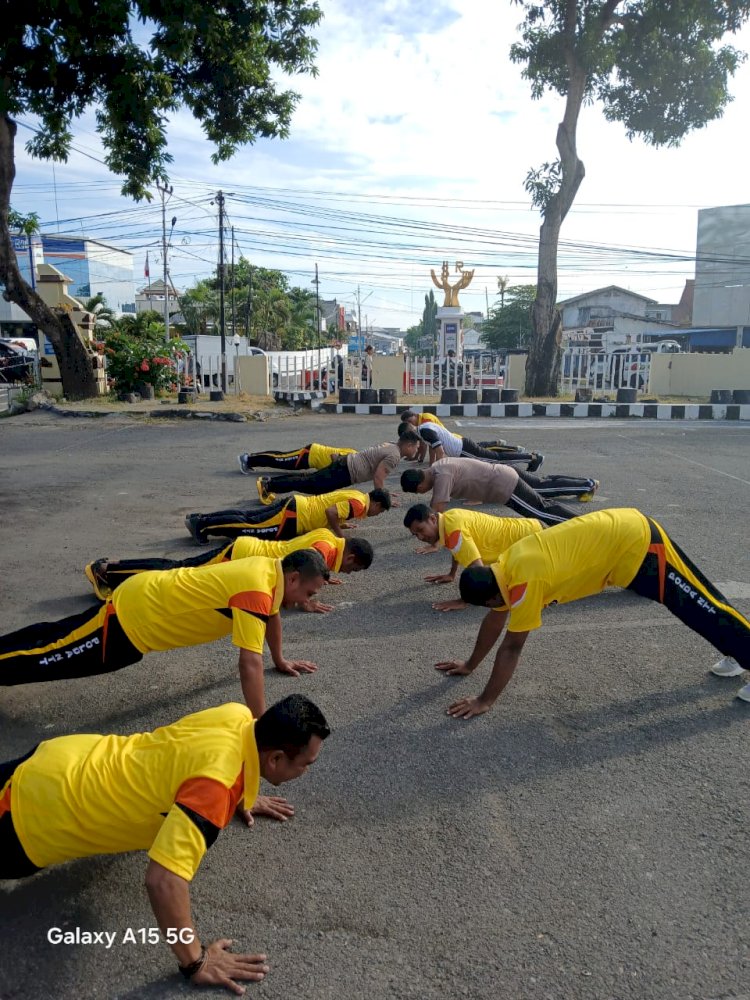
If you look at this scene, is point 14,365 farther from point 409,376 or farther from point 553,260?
point 553,260

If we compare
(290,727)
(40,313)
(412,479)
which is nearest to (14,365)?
(40,313)

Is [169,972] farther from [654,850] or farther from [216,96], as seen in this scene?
[216,96]

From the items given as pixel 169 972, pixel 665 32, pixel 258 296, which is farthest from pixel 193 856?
pixel 258 296

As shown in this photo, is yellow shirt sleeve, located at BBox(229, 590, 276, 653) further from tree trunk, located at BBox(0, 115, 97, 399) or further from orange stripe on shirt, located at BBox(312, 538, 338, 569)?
tree trunk, located at BBox(0, 115, 97, 399)

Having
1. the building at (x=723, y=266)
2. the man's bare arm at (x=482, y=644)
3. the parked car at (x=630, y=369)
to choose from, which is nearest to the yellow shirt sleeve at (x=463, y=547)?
the man's bare arm at (x=482, y=644)

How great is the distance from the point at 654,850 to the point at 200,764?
72.3 inches

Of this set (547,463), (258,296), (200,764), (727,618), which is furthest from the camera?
(258,296)

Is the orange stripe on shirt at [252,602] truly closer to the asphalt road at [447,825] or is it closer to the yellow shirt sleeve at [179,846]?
the asphalt road at [447,825]

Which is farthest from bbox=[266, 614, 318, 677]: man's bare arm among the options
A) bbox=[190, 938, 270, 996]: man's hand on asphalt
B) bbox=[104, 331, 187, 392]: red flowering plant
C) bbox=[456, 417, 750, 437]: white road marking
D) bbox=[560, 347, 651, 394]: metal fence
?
bbox=[560, 347, 651, 394]: metal fence

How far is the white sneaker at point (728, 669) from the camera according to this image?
4.33 meters

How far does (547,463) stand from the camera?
37.4ft

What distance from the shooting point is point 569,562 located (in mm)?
3928

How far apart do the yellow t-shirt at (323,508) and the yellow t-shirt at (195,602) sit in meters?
2.57

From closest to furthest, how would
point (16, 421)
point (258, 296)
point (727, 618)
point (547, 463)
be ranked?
1. point (727, 618)
2. point (547, 463)
3. point (16, 421)
4. point (258, 296)
